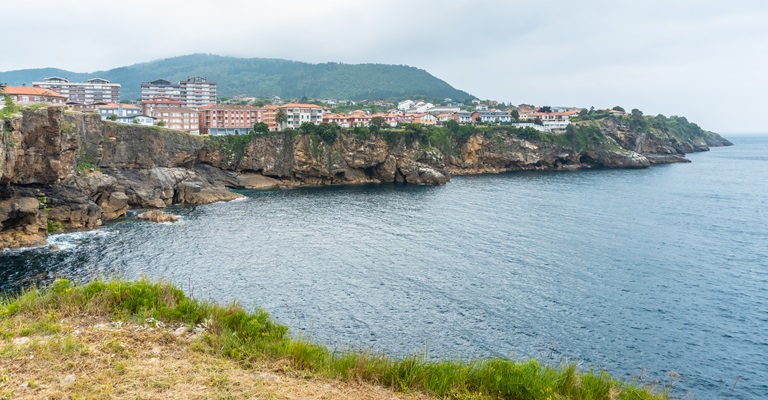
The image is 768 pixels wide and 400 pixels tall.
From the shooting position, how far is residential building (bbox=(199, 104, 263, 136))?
10850 cm

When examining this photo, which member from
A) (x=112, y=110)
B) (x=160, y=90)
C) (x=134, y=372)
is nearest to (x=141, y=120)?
(x=112, y=110)

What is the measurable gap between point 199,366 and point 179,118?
101274 mm

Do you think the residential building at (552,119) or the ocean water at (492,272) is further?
the residential building at (552,119)

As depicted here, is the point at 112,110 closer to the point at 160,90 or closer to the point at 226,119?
the point at 226,119

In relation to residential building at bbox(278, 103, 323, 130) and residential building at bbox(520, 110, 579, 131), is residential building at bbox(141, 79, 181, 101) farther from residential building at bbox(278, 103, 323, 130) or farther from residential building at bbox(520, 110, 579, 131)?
residential building at bbox(520, 110, 579, 131)

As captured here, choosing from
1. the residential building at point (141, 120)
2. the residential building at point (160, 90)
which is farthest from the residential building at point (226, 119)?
the residential building at point (160, 90)

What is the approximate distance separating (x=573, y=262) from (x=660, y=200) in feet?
138

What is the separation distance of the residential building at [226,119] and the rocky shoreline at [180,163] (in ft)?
61.9

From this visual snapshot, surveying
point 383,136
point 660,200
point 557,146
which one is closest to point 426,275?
point 660,200

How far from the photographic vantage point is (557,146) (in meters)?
127

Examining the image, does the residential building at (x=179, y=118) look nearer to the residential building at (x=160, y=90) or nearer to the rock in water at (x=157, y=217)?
the rock in water at (x=157, y=217)

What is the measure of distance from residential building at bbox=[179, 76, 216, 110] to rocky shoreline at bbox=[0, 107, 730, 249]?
8630 cm

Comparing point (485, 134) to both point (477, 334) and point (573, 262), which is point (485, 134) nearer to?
point (573, 262)

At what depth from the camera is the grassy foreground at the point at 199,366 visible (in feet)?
42.1
